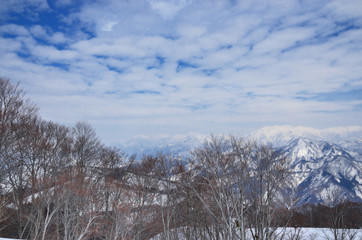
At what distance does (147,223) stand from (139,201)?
4.13 meters

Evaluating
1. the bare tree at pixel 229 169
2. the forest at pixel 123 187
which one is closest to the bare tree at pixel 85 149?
the forest at pixel 123 187

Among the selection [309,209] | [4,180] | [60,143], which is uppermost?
[60,143]

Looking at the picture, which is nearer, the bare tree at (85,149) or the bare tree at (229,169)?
the bare tree at (229,169)

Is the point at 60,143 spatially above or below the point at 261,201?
above

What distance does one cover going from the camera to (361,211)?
42406 mm

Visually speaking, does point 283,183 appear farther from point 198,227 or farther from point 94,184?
point 94,184

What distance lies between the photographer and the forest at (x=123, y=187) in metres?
17.8

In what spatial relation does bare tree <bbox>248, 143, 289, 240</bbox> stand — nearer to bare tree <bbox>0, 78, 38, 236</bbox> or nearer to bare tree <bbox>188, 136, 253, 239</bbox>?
bare tree <bbox>188, 136, 253, 239</bbox>

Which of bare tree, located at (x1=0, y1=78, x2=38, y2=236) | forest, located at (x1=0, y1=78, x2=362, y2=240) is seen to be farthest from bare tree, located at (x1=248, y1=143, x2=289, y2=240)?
bare tree, located at (x1=0, y1=78, x2=38, y2=236)

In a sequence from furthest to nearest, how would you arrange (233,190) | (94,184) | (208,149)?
(94,184) → (208,149) → (233,190)

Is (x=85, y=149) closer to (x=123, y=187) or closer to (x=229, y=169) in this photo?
(x=123, y=187)

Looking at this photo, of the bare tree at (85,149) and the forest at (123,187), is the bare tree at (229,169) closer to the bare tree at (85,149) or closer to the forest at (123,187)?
the forest at (123,187)

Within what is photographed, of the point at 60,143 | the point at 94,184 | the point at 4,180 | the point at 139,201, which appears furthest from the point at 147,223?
the point at 4,180

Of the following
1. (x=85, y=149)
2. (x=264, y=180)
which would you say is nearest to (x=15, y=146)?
(x=85, y=149)
